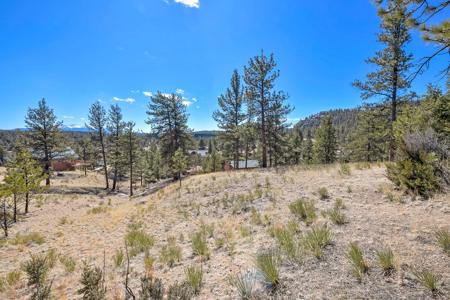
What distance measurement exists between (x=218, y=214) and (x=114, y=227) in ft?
17.8

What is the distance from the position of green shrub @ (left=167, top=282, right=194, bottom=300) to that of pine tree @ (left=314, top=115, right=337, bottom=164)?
116 feet

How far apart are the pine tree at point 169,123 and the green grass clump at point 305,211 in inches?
814

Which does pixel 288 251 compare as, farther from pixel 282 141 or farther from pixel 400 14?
pixel 282 141

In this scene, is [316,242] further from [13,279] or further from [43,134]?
[43,134]

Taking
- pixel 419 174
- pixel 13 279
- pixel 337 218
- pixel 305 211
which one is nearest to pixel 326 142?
pixel 419 174

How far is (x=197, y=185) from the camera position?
1806 centimetres

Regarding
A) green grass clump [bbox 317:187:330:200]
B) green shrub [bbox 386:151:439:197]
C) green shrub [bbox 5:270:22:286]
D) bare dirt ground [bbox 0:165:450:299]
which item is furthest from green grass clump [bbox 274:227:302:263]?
green shrub [bbox 5:270:22:286]

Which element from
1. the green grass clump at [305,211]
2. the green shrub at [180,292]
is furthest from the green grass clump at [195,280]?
the green grass clump at [305,211]

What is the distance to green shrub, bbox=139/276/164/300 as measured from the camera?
448cm

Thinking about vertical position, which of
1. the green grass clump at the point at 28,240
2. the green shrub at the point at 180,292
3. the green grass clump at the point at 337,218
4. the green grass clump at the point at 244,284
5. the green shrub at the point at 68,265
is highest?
the green grass clump at the point at 337,218

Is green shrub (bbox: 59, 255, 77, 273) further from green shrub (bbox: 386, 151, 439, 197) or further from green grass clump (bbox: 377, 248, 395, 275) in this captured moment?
green shrub (bbox: 386, 151, 439, 197)

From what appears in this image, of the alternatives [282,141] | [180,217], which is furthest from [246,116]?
[180,217]

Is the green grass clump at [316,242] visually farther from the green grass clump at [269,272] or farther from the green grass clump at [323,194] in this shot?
the green grass clump at [323,194]

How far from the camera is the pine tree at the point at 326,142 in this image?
35781 mm
